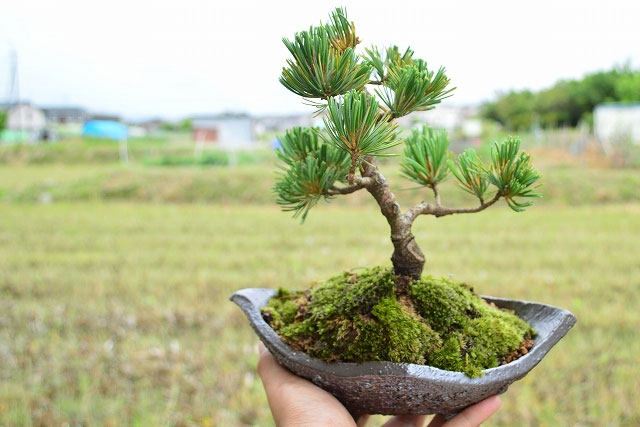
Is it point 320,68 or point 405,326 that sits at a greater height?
point 320,68

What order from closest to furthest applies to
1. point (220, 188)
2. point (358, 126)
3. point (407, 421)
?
1. point (358, 126)
2. point (407, 421)
3. point (220, 188)

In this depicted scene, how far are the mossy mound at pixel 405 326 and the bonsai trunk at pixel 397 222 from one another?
27mm

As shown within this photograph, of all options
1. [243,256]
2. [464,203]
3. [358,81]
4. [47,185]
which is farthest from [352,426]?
[47,185]

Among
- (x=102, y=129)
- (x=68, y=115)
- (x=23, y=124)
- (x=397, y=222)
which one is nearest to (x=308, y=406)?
(x=397, y=222)

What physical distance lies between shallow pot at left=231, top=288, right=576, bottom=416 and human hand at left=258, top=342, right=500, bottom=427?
2cm

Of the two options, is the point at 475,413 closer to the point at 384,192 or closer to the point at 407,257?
the point at 407,257

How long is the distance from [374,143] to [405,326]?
268 millimetres

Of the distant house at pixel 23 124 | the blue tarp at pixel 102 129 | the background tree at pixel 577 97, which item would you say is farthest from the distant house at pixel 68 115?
the background tree at pixel 577 97

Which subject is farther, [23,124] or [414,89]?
[23,124]

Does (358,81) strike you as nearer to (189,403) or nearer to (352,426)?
(352,426)

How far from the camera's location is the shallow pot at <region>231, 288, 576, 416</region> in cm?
71

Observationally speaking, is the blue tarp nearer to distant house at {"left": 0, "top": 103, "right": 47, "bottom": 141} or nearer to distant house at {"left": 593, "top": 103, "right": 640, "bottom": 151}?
distant house at {"left": 0, "top": 103, "right": 47, "bottom": 141}

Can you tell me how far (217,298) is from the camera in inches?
134

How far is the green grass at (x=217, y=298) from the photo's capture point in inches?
86.4
